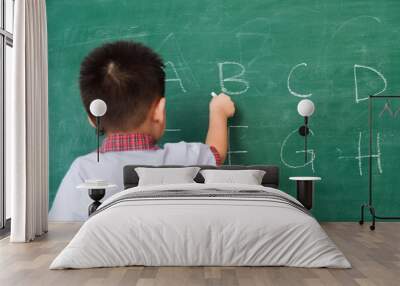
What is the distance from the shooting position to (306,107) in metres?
6.89

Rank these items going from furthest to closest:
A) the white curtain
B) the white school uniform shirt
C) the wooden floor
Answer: the white school uniform shirt < the white curtain < the wooden floor

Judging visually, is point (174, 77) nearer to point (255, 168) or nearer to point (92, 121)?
point (92, 121)

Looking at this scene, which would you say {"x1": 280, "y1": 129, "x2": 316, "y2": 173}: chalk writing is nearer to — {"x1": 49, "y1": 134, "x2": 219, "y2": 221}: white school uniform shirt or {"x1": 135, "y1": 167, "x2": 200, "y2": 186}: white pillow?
{"x1": 49, "y1": 134, "x2": 219, "y2": 221}: white school uniform shirt

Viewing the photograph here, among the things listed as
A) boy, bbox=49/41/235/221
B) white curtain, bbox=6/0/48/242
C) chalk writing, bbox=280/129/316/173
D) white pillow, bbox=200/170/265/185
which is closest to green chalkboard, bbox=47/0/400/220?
chalk writing, bbox=280/129/316/173

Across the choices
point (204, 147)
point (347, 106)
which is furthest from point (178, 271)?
point (347, 106)

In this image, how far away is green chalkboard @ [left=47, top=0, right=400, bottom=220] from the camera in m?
7.31

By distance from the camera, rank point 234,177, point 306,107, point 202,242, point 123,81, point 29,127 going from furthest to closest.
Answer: point 123,81 → point 306,107 → point 234,177 → point 29,127 → point 202,242

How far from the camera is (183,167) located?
22.5 ft

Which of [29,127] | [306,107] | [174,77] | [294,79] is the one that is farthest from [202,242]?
[294,79]

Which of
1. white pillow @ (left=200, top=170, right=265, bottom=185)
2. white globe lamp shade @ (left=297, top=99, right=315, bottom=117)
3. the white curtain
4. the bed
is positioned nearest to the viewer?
the bed

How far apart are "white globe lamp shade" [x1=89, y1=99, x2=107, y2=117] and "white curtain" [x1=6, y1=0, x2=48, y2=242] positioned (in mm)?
639

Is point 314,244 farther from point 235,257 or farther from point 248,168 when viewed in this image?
point 248,168

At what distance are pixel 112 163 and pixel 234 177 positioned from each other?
64.4 inches

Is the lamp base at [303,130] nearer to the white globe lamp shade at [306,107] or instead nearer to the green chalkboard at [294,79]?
the green chalkboard at [294,79]
